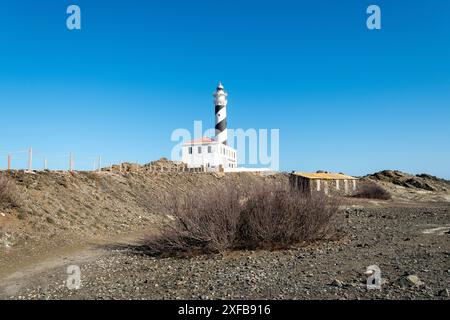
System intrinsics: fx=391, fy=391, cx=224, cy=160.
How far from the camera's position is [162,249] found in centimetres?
1230

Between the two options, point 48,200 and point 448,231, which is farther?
point 48,200

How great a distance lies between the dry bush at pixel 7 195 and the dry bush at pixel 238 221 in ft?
22.5

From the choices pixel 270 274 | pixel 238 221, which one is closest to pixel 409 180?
pixel 238 221

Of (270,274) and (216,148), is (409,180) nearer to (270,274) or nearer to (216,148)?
(216,148)

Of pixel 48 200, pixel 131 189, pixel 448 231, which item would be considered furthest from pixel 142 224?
pixel 448 231

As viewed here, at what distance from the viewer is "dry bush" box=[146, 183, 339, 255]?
12.0 metres

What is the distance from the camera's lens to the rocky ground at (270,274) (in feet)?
23.5

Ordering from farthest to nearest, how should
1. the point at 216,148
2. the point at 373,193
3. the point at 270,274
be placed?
the point at 216,148 → the point at 373,193 → the point at 270,274

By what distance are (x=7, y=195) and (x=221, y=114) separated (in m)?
47.3

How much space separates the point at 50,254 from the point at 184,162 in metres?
47.0

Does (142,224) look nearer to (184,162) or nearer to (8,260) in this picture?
(8,260)

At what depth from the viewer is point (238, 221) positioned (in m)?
12.5

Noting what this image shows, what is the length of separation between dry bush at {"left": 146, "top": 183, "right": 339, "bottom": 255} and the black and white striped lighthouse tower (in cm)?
4775

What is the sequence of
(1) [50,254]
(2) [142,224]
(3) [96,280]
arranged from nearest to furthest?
(3) [96,280]
(1) [50,254]
(2) [142,224]
